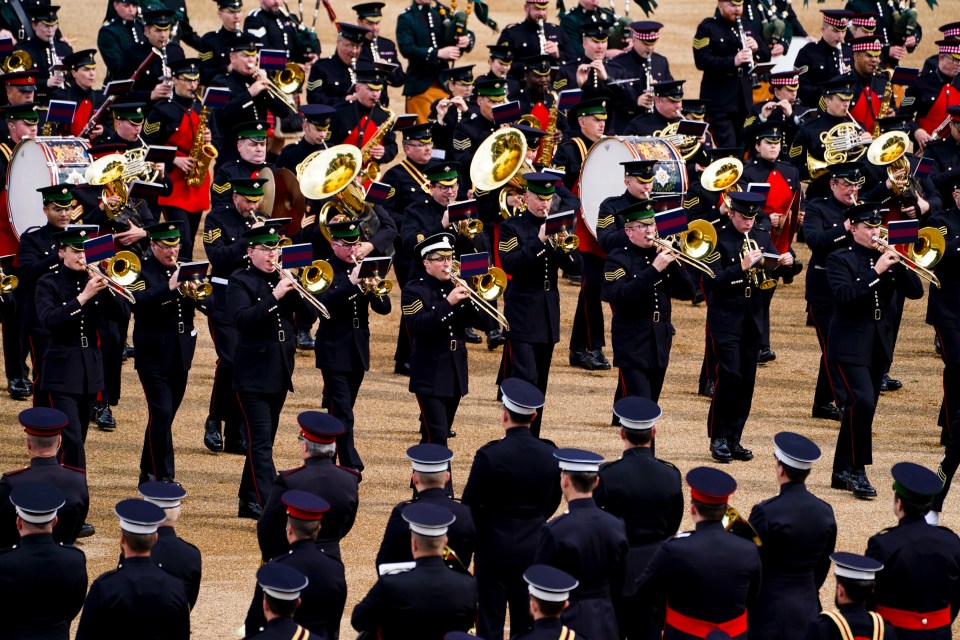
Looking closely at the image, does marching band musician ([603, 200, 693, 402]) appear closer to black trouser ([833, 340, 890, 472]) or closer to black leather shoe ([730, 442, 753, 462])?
black leather shoe ([730, 442, 753, 462])

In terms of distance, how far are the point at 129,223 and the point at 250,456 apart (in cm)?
268

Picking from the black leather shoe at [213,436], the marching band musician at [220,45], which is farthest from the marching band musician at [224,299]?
the marching band musician at [220,45]

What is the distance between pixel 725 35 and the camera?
19609mm

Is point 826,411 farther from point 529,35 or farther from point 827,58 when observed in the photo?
point 529,35

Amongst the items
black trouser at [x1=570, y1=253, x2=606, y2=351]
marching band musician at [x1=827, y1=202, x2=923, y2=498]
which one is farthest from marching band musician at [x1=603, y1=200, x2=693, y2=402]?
black trouser at [x1=570, y1=253, x2=606, y2=351]

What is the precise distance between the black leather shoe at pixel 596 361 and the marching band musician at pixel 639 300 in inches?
109

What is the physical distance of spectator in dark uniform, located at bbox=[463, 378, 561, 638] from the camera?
10.2 m

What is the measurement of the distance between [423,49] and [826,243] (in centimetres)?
665

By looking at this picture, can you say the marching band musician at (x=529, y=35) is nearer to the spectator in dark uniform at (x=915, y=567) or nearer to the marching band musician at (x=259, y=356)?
the marching band musician at (x=259, y=356)

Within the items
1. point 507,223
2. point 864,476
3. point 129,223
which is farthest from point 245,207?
point 864,476

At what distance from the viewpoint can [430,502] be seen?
922 centimetres

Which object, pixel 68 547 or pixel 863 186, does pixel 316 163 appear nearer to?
pixel 863 186

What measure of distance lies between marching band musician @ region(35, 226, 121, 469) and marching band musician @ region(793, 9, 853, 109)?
9.29 m

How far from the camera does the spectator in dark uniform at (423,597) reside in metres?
8.43
